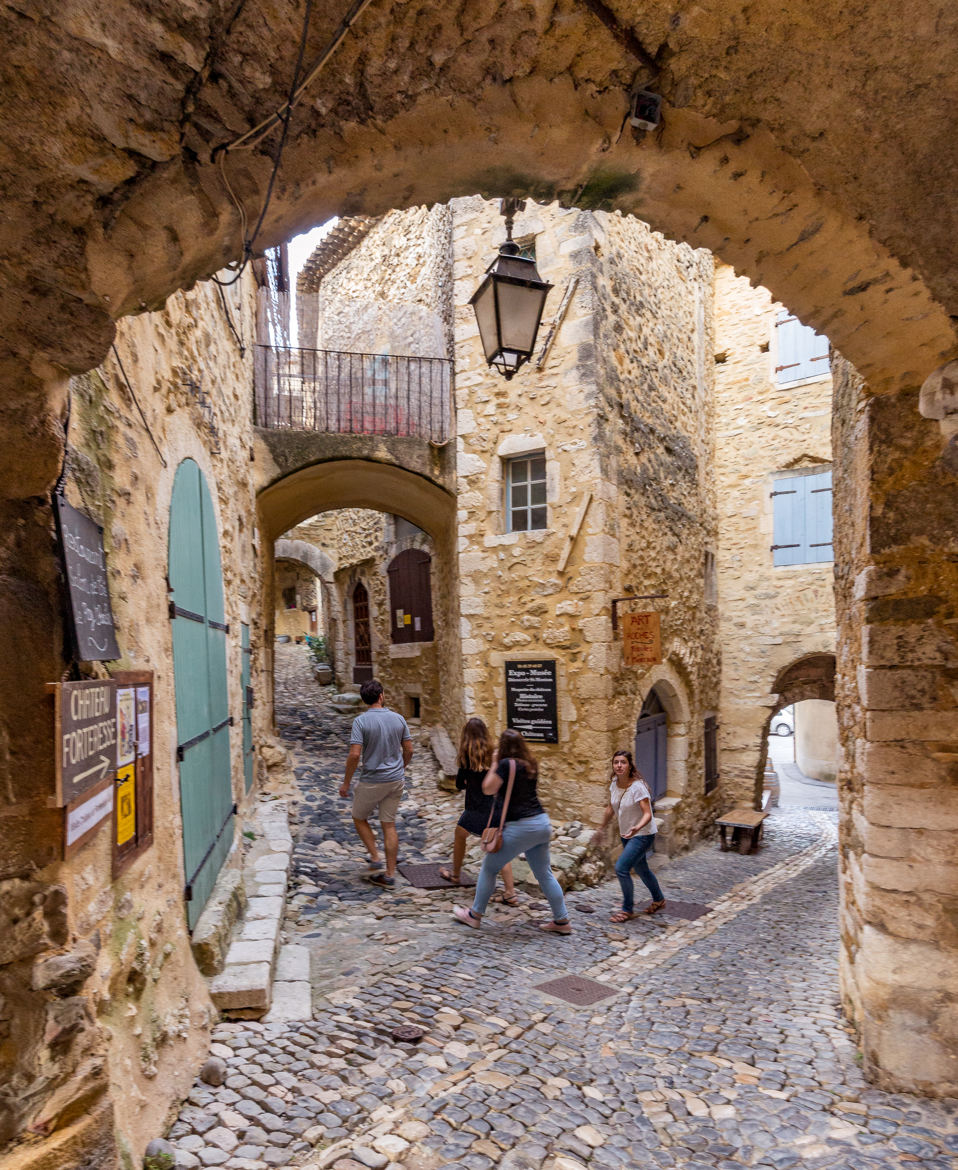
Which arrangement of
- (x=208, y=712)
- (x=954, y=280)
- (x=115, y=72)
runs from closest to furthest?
(x=115, y=72) → (x=954, y=280) → (x=208, y=712)

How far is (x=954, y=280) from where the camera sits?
2.59 meters

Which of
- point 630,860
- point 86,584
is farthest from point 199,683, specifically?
point 630,860

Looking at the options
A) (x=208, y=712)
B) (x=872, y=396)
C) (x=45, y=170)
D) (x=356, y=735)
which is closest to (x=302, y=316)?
(x=356, y=735)

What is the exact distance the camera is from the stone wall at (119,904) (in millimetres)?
1604

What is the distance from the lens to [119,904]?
213cm

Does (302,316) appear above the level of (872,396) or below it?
above

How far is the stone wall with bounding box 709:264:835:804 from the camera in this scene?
415 inches

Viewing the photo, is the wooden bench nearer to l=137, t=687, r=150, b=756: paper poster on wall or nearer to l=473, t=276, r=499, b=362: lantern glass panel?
l=473, t=276, r=499, b=362: lantern glass panel

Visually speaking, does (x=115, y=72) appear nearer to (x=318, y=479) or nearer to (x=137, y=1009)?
(x=137, y=1009)

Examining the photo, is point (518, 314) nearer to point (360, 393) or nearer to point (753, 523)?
point (360, 393)

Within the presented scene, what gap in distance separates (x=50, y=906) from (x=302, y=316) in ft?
24.8

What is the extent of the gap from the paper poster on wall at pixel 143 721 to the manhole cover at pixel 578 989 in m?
2.71

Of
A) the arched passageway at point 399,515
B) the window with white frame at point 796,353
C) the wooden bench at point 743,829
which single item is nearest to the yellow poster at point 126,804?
the arched passageway at point 399,515

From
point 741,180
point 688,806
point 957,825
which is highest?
point 741,180
